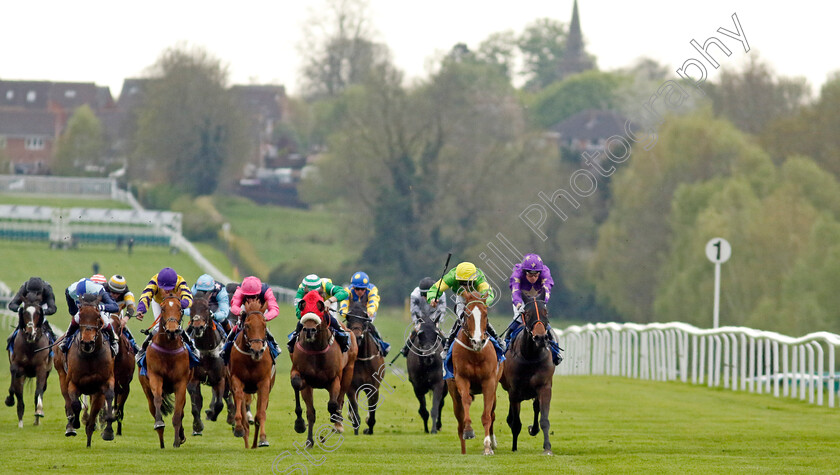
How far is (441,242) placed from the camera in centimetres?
5528

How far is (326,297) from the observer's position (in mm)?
14812

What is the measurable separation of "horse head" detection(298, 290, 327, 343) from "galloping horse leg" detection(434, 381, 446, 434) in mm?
2571

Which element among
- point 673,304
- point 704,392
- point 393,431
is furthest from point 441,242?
point 393,431

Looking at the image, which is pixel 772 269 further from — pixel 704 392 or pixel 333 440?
pixel 333 440

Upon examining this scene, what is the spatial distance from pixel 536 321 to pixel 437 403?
10.8ft

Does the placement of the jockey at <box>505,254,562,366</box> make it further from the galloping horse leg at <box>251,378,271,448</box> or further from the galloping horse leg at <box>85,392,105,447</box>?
the galloping horse leg at <box>85,392,105,447</box>

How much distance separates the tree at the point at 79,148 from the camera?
76812mm

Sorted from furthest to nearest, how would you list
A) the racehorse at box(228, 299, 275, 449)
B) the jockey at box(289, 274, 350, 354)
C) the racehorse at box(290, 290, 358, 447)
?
1. the jockey at box(289, 274, 350, 354)
2. the racehorse at box(290, 290, 358, 447)
3. the racehorse at box(228, 299, 275, 449)

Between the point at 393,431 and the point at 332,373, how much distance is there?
241 centimetres

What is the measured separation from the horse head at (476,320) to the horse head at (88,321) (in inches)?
139

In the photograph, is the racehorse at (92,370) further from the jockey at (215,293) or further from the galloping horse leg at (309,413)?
the galloping horse leg at (309,413)

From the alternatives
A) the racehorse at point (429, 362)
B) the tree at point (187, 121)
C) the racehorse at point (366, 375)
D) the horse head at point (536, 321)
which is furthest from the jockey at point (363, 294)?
the tree at point (187, 121)

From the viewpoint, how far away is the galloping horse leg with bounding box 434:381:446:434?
15.8 metres

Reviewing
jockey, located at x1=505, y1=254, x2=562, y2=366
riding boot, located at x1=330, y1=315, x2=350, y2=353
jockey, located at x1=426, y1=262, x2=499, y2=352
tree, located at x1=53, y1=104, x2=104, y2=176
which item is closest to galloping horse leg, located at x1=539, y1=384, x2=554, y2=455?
jockey, located at x1=505, y1=254, x2=562, y2=366
